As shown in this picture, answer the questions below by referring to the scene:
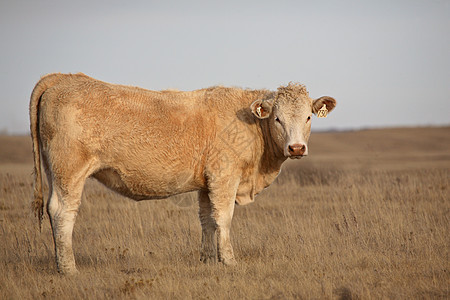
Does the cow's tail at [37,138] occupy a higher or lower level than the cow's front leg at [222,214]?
higher

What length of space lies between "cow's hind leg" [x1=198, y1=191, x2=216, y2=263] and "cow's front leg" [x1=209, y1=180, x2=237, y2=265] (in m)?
0.18

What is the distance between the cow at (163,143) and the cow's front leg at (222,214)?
0.05ft

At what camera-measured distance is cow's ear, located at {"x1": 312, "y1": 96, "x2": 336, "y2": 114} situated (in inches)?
309

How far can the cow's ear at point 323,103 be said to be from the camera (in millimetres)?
7844

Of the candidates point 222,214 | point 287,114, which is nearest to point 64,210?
point 222,214

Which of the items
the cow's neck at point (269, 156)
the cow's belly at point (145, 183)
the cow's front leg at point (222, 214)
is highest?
the cow's neck at point (269, 156)

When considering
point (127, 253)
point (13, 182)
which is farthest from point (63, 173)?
point (13, 182)

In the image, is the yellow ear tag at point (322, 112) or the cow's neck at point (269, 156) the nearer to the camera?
the cow's neck at point (269, 156)

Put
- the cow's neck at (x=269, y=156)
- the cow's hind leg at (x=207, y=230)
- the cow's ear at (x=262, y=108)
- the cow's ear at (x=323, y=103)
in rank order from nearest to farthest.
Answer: the cow's ear at (x=262, y=108) < the cow's hind leg at (x=207, y=230) < the cow's neck at (x=269, y=156) < the cow's ear at (x=323, y=103)

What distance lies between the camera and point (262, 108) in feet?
24.6

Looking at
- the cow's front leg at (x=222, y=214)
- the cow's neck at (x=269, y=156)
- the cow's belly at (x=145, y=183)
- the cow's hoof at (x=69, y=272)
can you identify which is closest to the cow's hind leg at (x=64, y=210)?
the cow's hoof at (x=69, y=272)

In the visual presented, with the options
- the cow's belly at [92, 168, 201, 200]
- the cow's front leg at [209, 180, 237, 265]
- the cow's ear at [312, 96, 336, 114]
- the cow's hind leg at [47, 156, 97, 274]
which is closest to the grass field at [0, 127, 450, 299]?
the cow's hind leg at [47, 156, 97, 274]

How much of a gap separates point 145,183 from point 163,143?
0.64 metres

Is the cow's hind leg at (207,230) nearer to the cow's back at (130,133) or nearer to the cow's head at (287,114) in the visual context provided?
the cow's back at (130,133)
